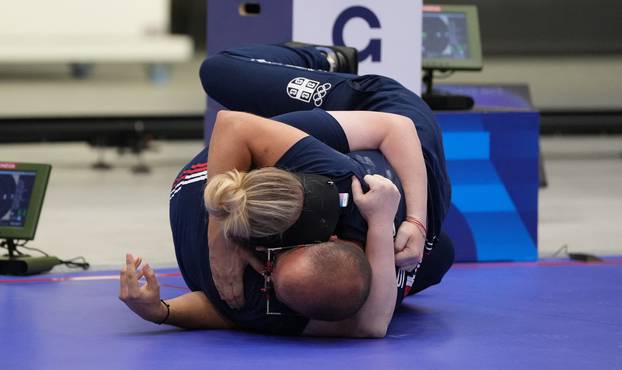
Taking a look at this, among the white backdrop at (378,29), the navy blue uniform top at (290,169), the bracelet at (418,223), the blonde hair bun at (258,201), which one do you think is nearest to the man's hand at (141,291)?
the navy blue uniform top at (290,169)

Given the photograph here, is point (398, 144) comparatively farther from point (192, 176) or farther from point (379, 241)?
point (192, 176)

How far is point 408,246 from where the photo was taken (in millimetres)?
2750

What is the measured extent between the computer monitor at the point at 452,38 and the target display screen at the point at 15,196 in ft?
5.67

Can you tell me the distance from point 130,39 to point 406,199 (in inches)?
360

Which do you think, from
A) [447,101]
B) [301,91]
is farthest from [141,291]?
[447,101]

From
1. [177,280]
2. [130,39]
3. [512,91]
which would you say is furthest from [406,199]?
[130,39]

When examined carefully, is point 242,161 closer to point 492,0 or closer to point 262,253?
point 262,253

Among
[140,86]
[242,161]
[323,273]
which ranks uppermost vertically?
[242,161]

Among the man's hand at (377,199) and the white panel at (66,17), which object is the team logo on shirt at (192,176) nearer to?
the man's hand at (377,199)

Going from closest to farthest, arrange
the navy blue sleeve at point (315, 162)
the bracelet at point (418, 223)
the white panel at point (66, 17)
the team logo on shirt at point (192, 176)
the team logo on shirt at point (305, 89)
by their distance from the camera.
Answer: the navy blue sleeve at point (315, 162) → the bracelet at point (418, 223) → the team logo on shirt at point (192, 176) → the team logo on shirt at point (305, 89) → the white panel at point (66, 17)

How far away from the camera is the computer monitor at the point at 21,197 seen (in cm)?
376

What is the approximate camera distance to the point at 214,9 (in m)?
4.15

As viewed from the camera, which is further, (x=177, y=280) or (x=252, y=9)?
(x=252, y=9)

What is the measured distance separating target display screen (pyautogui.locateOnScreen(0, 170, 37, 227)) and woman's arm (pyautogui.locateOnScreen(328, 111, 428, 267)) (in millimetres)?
1351
